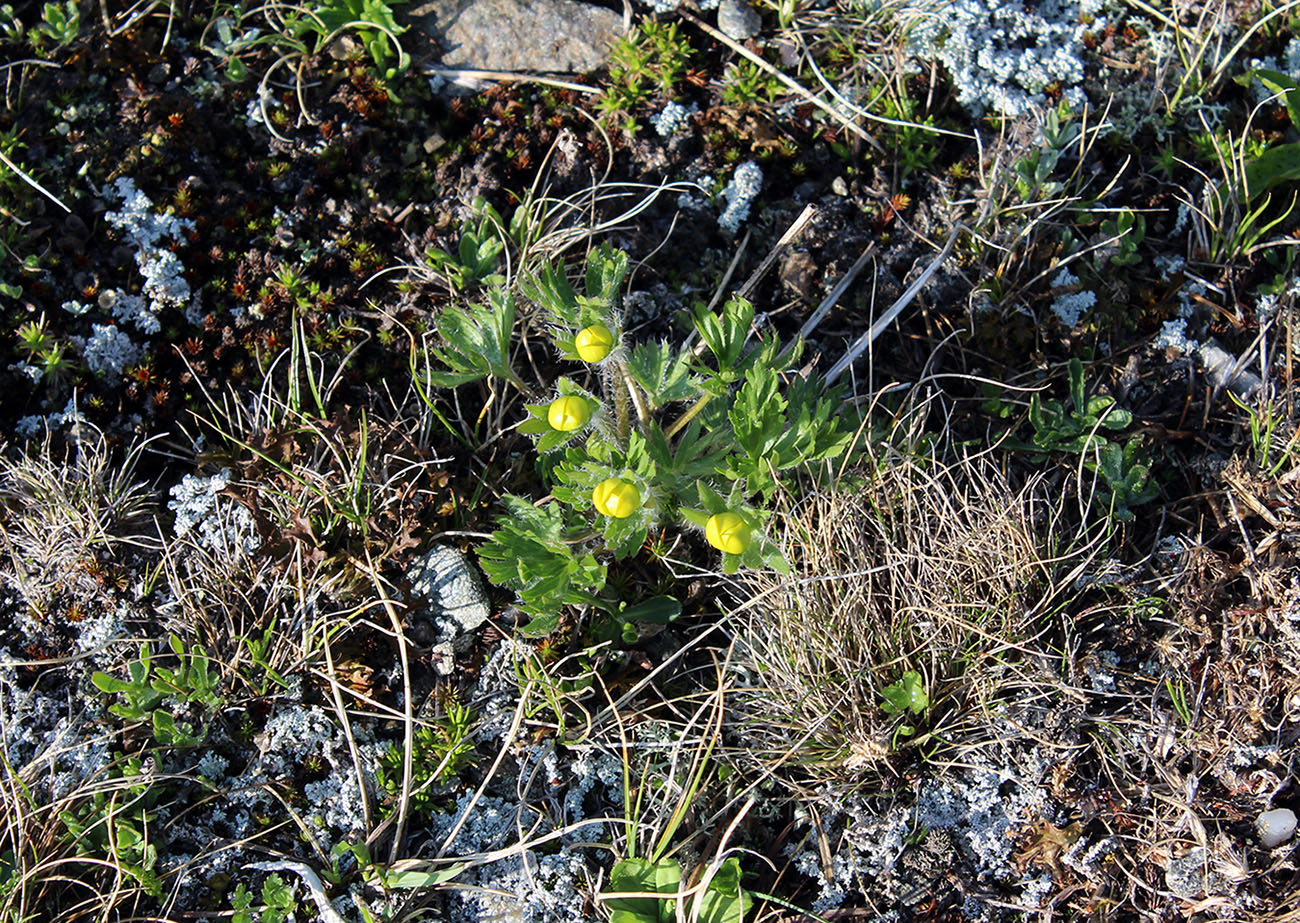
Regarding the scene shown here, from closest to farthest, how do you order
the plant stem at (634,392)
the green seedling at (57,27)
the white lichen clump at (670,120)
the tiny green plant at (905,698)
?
the plant stem at (634,392) < the tiny green plant at (905,698) < the green seedling at (57,27) < the white lichen clump at (670,120)

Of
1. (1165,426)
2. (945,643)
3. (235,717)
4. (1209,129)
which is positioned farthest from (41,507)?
(1209,129)

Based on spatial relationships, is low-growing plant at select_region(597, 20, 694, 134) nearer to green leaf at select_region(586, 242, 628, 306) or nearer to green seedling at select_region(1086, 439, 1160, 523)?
green leaf at select_region(586, 242, 628, 306)

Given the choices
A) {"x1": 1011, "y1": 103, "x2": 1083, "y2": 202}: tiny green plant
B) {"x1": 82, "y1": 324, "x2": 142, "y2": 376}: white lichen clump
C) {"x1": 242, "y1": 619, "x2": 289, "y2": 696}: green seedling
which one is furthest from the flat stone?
{"x1": 242, "y1": 619, "x2": 289, "y2": 696}: green seedling

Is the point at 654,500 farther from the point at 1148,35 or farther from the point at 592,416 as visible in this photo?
the point at 1148,35

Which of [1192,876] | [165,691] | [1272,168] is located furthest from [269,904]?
[1272,168]

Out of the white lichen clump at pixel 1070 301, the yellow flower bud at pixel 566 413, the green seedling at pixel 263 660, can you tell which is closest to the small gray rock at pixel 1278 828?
the white lichen clump at pixel 1070 301

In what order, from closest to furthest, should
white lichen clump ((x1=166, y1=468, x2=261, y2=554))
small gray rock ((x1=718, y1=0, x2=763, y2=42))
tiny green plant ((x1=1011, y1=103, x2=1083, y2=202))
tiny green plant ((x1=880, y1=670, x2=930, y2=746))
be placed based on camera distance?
tiny green plant ((x1=880, y1=670, x2=930, y2=746)), white lichen clump ((x1=166, y1=468, x2=261, y2=554)), tiny green plant ((x1=1011, y1=103, x2=1083, y2=202)), small gray rock ((x1=718, y1=0, x2=763, y2=42))

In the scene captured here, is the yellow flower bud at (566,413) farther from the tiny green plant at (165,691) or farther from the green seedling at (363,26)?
the green seedling at (363,26)
